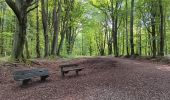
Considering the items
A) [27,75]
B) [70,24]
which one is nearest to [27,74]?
[27,75]

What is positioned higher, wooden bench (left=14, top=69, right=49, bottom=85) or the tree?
the tree

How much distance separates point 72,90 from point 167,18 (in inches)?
1193

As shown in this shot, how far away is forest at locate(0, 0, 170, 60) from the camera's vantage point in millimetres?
16469

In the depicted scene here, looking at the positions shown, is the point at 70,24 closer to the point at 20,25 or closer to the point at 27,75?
the point at 20,25

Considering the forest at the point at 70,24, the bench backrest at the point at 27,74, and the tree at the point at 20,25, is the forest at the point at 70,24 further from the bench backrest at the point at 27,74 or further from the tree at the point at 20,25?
the bench backrest at the point at 27,74

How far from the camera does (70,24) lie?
114 feet

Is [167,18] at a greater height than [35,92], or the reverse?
[167,18]

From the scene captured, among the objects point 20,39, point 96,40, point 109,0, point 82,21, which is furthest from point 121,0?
point 96,40

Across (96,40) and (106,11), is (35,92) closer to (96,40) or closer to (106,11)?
(106,11)

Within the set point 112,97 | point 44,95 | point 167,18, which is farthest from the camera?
point 167,18

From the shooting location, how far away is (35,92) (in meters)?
9.03

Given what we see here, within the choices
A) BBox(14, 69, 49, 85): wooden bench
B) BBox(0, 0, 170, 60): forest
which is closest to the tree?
BBox(0, 0, 170, 60): forest

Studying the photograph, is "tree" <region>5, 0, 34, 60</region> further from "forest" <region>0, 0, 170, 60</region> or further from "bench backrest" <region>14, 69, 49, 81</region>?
"bench backrest" <region>14, 69, 49, 81</region>

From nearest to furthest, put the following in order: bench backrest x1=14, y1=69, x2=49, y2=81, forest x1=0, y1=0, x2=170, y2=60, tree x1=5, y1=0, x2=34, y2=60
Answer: bench backrest x1=14, y1=69, x2=49, y2=81 → tree x1=5, y1=0, x2=34, y2=60 → forest x1=0, y1=0, x2=170, y2=60
